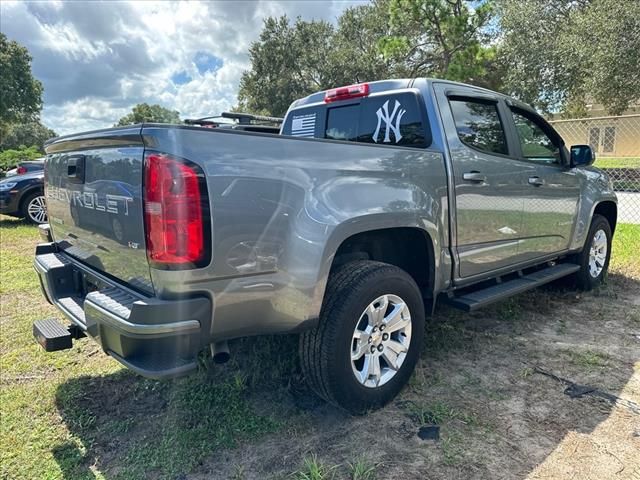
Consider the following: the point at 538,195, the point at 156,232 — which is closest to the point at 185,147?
the point at 156,232

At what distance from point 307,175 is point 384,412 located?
147 cm

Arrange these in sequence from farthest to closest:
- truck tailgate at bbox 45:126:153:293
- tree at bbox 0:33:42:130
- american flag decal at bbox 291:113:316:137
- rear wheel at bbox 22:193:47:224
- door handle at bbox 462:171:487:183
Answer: tree at bbox 0:33:42:130, rear wheel at bbox 22:193:47:224, american flag decal at bbox 291:113:316:137, door handle at bbox 462:171:487:183, truck tailgate at bbox 45:126:153:293

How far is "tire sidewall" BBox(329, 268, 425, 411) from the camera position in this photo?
2.48 metres

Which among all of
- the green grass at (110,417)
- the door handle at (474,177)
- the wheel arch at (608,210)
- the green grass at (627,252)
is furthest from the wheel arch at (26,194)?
the green grass at (627,252)

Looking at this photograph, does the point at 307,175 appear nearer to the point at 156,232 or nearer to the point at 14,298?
the point at 156,232

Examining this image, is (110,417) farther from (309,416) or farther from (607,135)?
(607,135)

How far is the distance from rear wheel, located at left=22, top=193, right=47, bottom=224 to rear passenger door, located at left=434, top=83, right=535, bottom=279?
8.99 metres

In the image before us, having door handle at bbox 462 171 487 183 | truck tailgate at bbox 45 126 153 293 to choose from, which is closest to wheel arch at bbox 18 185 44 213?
truck tailgate at bbox 45 126 153 293

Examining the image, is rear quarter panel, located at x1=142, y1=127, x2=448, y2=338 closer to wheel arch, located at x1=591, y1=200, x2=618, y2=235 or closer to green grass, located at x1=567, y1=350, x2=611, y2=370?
green grass, located at x1=567, y1=350, x2=611, y2=370

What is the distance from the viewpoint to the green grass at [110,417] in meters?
2.39

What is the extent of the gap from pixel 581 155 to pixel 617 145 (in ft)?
44.5

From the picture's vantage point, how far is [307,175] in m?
2.33

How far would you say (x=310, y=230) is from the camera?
232cm

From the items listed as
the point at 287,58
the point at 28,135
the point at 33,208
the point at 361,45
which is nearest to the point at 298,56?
the point at 287,58
